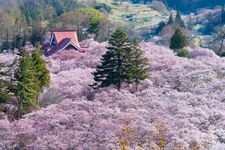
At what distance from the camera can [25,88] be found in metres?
Result: 28.2

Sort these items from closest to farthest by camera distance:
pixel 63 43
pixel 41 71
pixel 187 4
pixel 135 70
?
pixel 135 70, pixel 41 71, pixel 63 43, pixel 187 4

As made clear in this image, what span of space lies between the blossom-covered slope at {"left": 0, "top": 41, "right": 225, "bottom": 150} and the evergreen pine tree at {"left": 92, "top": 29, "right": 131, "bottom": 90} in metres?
0.81

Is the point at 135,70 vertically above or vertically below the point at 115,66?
below

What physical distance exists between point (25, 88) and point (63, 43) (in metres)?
26.4

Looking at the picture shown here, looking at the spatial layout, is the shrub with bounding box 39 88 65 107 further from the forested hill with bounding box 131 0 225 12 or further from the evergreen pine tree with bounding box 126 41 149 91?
the forested hill with bounding box 131 0 225 12

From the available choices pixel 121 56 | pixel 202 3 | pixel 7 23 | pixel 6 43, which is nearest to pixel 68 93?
pixel 121 56

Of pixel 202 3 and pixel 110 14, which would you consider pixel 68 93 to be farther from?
pixel 202 3

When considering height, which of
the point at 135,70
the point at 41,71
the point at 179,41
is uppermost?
the point at 135,70

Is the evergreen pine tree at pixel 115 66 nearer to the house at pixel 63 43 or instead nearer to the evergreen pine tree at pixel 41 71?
the evergreen pine tree at pixel 41 71

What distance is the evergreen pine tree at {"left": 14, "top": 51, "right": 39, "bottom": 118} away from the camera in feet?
92.5

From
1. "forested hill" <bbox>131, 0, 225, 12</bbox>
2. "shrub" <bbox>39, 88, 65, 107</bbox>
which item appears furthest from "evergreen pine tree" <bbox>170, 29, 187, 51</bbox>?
"forested hill" <bbox>131, 0, 225, 12</bbox>

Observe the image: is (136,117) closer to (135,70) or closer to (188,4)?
(135,70)

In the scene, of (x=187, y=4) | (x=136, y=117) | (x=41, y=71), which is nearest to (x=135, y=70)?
(x=41, y=71)

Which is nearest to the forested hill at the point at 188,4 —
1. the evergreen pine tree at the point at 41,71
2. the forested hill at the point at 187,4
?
the forested hill at the point at 187,4
